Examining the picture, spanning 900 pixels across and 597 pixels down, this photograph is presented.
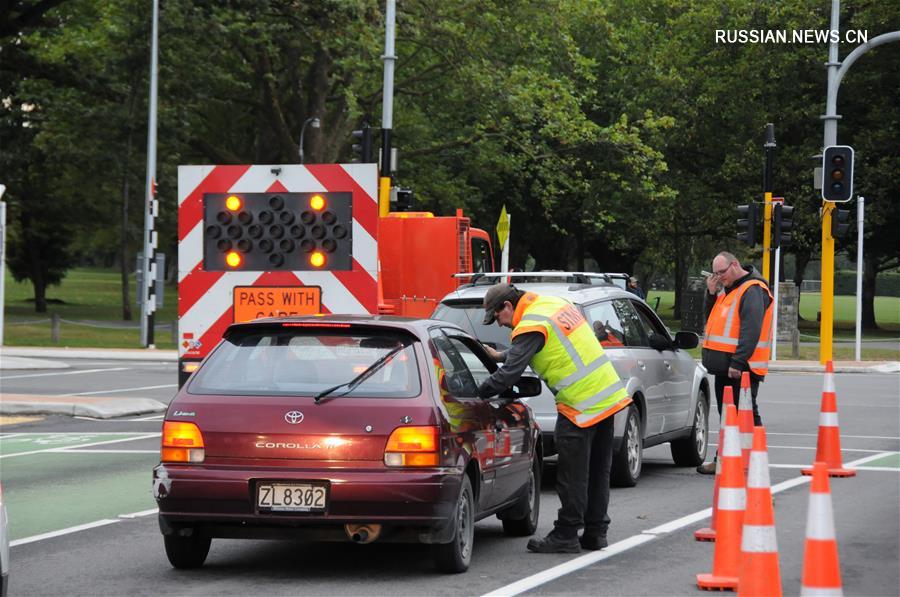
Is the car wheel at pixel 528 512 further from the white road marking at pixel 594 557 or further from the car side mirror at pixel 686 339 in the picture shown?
the car side mirror at pixel 686 339

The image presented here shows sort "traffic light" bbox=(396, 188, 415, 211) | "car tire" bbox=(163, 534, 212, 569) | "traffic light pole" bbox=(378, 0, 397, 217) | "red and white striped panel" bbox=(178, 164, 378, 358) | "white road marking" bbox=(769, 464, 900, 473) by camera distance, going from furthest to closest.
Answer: "traffic light" bbox=(396, 188, 415, 211) < "traffic light pole" bbox=(378, 0, 397, 217) < "red and white striped panel" bbox=(178, 164, 378, 358) < "white road marking" bbox=(769, 464, 900, 473) < "car tire" bbox=(163, 534, 212, 569)

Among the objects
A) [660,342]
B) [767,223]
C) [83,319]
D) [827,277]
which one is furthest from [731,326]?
[83,319]

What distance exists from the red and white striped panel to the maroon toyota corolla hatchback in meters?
6.20

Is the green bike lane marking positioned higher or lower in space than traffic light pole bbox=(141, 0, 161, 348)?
lower

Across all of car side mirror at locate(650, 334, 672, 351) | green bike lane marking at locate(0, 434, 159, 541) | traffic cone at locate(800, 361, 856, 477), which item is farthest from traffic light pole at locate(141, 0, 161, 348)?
traffic cone at locate(800, 361, 856, 477)

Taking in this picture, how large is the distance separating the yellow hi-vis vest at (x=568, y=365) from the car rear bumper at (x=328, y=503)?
148 centimetres

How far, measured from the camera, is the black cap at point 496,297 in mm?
9547

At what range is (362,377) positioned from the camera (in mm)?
8492

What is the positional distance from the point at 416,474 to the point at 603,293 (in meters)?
5.51

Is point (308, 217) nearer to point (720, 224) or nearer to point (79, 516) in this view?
point (79, 516)

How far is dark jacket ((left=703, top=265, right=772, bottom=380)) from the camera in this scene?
522 inches

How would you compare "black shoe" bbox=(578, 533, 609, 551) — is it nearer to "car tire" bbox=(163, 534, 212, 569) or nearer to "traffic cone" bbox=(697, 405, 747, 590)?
"traffic cone" bbox=(697, 405, 747, 590)

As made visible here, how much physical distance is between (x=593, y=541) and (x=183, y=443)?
278cm

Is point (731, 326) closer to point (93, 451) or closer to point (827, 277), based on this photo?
point (93, 451)
